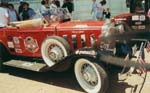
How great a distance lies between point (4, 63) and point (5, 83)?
0.81 metres

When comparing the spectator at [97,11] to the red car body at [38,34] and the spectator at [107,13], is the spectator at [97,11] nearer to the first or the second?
the spectator at [107,13]

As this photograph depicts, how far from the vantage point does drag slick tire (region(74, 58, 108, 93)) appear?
6648 millimetres

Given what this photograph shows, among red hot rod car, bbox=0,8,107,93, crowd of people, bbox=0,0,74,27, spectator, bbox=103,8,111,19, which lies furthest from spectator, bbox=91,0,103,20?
red hot rod car, bbox=0,8,107,93

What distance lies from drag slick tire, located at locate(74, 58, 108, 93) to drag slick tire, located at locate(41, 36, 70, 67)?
0.50 metres

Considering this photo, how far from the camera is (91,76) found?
273 inches

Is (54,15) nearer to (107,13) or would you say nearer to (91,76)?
(91,76)

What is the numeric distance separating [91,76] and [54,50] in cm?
111

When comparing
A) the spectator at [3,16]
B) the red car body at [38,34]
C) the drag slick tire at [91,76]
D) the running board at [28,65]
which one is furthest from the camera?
the spectator at [3,16]

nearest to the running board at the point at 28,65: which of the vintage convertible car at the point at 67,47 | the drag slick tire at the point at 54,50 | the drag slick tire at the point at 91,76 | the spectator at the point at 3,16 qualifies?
the vintage convertible car at the point at 67,47

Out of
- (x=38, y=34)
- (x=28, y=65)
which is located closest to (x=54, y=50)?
(x=38, y=34)

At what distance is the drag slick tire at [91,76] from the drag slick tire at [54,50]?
504 millimetres

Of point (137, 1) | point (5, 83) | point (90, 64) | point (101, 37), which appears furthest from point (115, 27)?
point (137, 1)

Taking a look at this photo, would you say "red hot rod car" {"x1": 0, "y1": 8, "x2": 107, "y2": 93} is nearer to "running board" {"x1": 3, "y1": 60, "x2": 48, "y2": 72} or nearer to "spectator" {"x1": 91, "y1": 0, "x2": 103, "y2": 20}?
"running board" {"x1": 3, "y1": 60, "x2": 48, "y2": 72}

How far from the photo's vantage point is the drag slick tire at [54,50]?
24.4 ft
